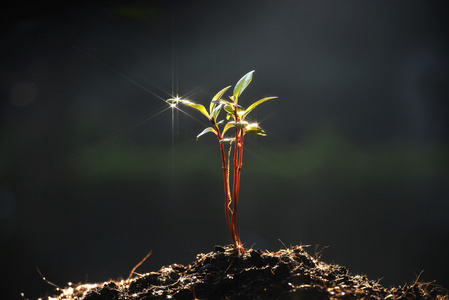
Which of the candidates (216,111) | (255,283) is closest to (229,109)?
(216,111)

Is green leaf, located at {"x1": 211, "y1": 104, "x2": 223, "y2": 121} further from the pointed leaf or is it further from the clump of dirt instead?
the clump of dirt

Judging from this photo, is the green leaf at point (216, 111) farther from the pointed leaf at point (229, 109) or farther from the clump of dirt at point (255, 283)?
the clump of dirt at point (255, 283)

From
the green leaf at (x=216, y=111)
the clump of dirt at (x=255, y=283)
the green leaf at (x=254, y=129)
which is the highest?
the green leaf at (x=216, y=111)

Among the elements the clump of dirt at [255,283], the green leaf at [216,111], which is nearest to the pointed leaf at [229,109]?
the green leaf at [216,111]

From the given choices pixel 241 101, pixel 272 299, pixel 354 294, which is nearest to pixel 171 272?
pixel 272 299

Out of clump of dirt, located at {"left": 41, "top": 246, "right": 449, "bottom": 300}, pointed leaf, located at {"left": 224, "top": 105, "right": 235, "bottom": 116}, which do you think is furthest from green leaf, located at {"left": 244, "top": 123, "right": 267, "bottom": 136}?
clump of dirt, located at {"left": 41, "top": 246, "right": 449, "bottom": 300}

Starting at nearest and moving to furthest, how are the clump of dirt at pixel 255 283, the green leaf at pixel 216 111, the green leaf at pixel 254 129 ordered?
the clump of dirt at pixel 255 283 → the green leaf at pixel 254 129 → the green leaf at pixel 216 111

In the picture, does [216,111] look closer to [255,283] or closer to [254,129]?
[254,129]

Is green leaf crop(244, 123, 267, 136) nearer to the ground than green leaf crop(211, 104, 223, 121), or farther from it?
nearer to the ground

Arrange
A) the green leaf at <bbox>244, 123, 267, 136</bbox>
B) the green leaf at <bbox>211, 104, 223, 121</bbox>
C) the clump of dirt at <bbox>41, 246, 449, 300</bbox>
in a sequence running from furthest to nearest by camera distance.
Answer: the green leaf at <bbox>211, 104, 223, 121</bbox> < the green leaf at <bbox>244, 123, 267, 136</bbox> < the clump of dirt at <bbox>41, 246, 449, 300</bbox>
